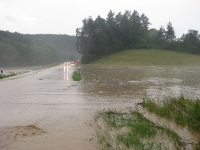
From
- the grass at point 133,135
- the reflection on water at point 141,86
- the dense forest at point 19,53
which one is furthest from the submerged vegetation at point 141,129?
the dense forest at point 19,53

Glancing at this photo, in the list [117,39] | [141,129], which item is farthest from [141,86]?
[117,39]

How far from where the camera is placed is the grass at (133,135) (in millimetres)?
5934

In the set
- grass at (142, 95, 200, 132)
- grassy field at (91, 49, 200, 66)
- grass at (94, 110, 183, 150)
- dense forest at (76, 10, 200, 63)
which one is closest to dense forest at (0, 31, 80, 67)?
dense forest at (76, 10, 200, 63)

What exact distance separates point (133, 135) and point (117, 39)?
240ft

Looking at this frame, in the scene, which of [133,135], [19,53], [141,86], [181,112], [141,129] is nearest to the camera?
A: [133,135]

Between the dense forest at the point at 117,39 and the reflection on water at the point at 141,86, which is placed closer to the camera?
the reflection on water at the point at 141,86

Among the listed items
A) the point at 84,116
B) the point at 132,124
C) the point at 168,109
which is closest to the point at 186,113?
the point at 168,109

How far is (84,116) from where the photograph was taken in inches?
361

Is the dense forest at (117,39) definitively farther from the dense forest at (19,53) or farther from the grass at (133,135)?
the grass at (133,135)

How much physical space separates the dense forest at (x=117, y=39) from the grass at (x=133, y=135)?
63.3 meters

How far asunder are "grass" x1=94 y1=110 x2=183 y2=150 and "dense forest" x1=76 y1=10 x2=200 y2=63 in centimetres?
6330

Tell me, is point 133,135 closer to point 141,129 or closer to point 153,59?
point 141,129

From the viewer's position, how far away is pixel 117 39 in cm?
7812

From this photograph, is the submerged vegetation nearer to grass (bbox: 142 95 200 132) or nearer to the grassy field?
grass (bbox: 142 95 200 132)
